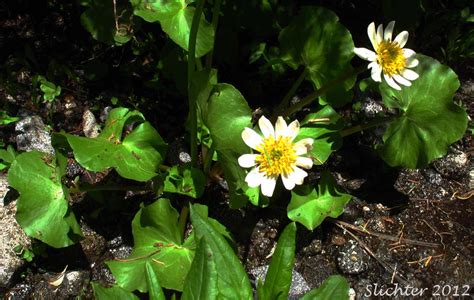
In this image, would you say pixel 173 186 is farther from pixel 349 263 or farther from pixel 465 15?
pixel 465 15

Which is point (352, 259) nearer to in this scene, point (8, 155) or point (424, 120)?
point (424, 120)

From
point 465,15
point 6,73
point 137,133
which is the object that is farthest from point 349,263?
point 6,73

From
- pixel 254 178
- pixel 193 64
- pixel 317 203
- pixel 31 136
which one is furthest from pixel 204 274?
pixel 31 136

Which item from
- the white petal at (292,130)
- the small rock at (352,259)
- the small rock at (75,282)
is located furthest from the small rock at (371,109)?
the small rock at (75,282)

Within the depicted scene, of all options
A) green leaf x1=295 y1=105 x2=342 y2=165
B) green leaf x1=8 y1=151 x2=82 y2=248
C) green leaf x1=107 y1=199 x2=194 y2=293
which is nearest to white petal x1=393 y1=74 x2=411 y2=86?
green leaf x1=295 y1=105 x2=342 y2=165

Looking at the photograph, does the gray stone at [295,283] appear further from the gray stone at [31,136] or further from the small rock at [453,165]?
the gray stone at [31,136]

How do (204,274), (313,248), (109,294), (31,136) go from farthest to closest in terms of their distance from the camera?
(31,136) < (313,248) < (109,294) < (204,274)

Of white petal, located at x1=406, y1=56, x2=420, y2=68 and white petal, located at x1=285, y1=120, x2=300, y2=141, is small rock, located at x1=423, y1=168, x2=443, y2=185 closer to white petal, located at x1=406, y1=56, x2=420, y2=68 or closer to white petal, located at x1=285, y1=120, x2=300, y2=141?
white petal, located at x1=406, y1=56, x2=420, y2=68
